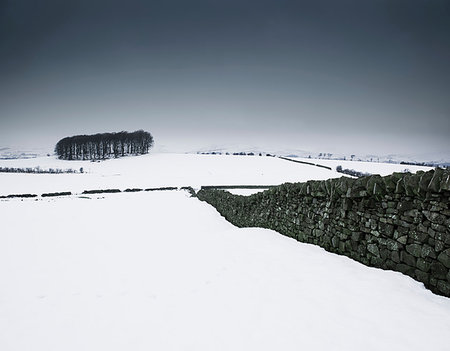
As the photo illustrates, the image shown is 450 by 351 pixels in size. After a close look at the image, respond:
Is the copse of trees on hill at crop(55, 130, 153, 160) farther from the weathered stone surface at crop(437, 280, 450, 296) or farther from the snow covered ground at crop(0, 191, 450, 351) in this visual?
the weathered stone surface at crop(437, 280, 450, 296)

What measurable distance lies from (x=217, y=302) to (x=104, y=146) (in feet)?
349

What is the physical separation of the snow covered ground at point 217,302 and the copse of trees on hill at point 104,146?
98.2 metres

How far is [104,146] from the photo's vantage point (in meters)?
98.1

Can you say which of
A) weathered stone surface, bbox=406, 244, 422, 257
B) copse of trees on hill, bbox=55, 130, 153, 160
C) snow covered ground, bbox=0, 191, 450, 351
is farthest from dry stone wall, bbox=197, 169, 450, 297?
copse of trees on hill, bbox=55, 130, 153, 160

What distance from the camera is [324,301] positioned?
3881 mm

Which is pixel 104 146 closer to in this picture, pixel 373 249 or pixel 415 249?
pixel 373 249

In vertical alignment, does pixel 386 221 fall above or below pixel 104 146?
below

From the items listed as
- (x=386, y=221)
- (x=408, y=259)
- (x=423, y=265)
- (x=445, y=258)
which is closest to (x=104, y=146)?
(x=386, y=221)

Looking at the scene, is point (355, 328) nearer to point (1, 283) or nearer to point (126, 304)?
point (126, 304)

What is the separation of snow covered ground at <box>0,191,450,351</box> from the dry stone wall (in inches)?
13.3

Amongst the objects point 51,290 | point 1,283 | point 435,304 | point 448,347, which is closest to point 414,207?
point 435,304

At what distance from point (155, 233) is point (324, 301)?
8.56 metres

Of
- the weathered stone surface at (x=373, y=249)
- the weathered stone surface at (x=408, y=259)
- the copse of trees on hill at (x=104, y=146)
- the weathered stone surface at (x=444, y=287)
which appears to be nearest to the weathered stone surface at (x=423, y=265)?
the weathered stone surface at (x=408, y=259)

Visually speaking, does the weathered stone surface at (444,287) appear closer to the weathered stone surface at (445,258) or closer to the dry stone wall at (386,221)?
the dry stone wall at (386,221)
